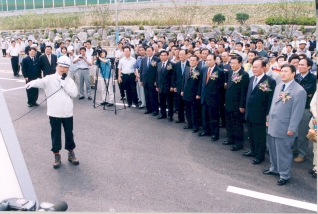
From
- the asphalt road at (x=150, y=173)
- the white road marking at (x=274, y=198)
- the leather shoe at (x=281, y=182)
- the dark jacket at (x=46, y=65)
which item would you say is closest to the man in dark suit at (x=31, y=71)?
the dark jacket at (x=46, y=65)

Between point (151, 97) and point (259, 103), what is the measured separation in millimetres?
3407

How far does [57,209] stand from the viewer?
2.71 m

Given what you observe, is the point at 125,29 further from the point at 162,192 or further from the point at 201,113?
the point at 162,192

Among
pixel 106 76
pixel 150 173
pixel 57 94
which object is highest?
pixel 57 94

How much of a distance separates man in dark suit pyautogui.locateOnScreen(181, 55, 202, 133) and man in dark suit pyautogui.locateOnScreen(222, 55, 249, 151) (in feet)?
Answer: 2.94

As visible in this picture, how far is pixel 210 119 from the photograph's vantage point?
6379 mm

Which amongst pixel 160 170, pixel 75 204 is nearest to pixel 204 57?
pixel 160 170

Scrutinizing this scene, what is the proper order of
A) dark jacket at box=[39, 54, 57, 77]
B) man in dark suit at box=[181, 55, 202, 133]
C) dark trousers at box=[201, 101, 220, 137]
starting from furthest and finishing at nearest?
dark jacket at box=[39, 54, 57, 77] < man in dark suit at box=[181, 55, 202, 133] < dark trousers at box=[201, 101, 220, 137]

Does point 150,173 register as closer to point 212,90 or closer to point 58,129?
point 58,129

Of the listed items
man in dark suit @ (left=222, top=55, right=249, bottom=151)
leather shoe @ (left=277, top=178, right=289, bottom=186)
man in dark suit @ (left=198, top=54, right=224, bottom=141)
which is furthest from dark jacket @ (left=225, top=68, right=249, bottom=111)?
leather shoe @ (left=277, top=178, right=289, bottom=186)

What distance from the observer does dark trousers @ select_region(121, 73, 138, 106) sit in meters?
8.61

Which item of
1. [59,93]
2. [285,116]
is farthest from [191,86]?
[59,93]

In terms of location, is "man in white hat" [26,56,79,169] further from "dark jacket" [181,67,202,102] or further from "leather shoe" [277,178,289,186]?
"leather shoe" [277,178,289,186]

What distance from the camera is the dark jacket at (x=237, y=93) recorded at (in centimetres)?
557
